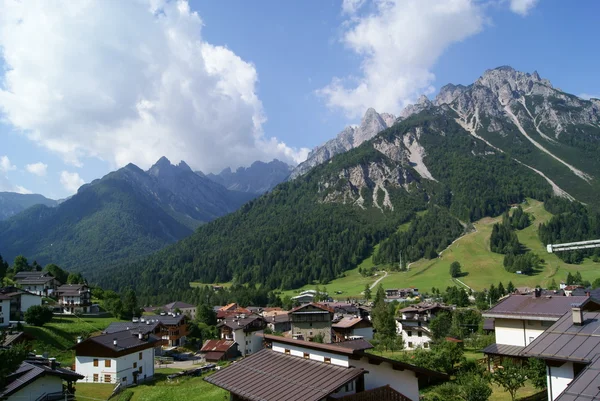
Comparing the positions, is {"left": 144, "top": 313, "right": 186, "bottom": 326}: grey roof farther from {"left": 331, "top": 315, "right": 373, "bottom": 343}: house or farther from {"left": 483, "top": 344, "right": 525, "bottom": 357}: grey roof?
{"left": 483, "top": 344, "right": 525, "bottom": 357}: grey roof

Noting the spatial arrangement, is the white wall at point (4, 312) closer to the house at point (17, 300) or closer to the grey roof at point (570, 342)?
the house at point (17, 300)

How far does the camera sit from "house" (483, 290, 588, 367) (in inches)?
1250

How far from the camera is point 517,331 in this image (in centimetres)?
3341

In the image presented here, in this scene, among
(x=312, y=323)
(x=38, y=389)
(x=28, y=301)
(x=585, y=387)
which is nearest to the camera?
(x=585, y=387)

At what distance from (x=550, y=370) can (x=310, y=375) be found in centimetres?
1032

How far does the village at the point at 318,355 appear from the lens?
1564cm

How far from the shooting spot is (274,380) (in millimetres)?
15812

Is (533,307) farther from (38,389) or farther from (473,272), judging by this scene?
(473,272)

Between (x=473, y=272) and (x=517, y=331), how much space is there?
13798cm

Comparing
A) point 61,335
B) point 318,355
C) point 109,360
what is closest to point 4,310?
point 61,335

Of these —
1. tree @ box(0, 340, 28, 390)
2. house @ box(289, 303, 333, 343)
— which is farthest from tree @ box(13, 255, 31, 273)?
tree @ box(0, 340, 28, 390)

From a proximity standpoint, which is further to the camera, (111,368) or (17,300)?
(17,300)

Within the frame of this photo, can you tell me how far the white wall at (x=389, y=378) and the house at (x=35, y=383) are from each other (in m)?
22.3

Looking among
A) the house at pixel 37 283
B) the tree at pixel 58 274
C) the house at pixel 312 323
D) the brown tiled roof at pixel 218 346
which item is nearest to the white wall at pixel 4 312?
the brown tiled roof at pixel 218 346
